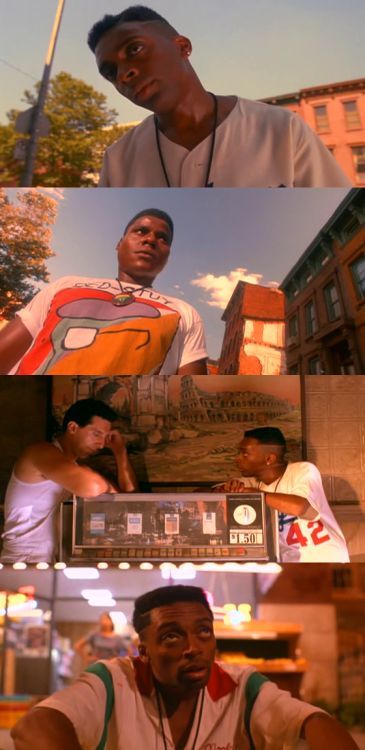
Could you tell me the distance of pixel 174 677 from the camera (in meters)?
2.29

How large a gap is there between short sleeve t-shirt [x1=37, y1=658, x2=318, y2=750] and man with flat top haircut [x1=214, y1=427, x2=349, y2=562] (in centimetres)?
50

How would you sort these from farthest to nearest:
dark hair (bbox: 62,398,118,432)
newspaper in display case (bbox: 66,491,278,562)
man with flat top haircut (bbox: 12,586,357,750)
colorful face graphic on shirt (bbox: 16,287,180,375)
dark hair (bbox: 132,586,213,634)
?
1. dark hair (bbox: 62,398,118,432)
2. colorful face graphic on shirt (bbox: 16,287,180,375)
3. newspaper in display case (bbox: 66,491,278,562)
4. dark hair (bbox: 132,586,213,634)
5. man with flat top haircut (bbox: 12,586,357,750)

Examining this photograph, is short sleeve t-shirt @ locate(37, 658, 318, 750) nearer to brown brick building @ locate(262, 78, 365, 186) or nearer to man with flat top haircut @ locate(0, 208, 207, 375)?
man with flat top haircut @ locate(0, 208, 207, 375)

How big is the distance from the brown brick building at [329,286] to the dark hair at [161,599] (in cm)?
78

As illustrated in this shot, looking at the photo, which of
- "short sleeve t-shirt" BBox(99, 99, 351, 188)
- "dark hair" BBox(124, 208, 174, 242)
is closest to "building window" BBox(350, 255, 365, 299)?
"short sleeve t-shirt" BBox(99, 99, 351, 188)

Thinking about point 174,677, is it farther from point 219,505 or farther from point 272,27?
point 272,27

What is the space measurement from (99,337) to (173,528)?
0.62 metres

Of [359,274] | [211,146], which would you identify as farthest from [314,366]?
[211,146]

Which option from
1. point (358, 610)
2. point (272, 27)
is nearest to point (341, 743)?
point (358, 610)

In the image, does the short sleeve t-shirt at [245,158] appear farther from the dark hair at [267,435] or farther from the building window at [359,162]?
the dark hair at [267,435]

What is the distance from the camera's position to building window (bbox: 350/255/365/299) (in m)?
2.72

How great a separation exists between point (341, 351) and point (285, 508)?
538mm

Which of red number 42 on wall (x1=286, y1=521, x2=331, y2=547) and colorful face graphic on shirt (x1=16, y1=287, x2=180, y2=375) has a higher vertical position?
colorful face graphic on shirt (x1=16, y1=287, x2=180, y2=375)

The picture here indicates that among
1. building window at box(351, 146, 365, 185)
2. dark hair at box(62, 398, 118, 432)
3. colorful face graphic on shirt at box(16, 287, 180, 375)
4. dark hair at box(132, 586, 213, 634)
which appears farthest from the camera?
dark hair at box(62, 398, 118, 432)
